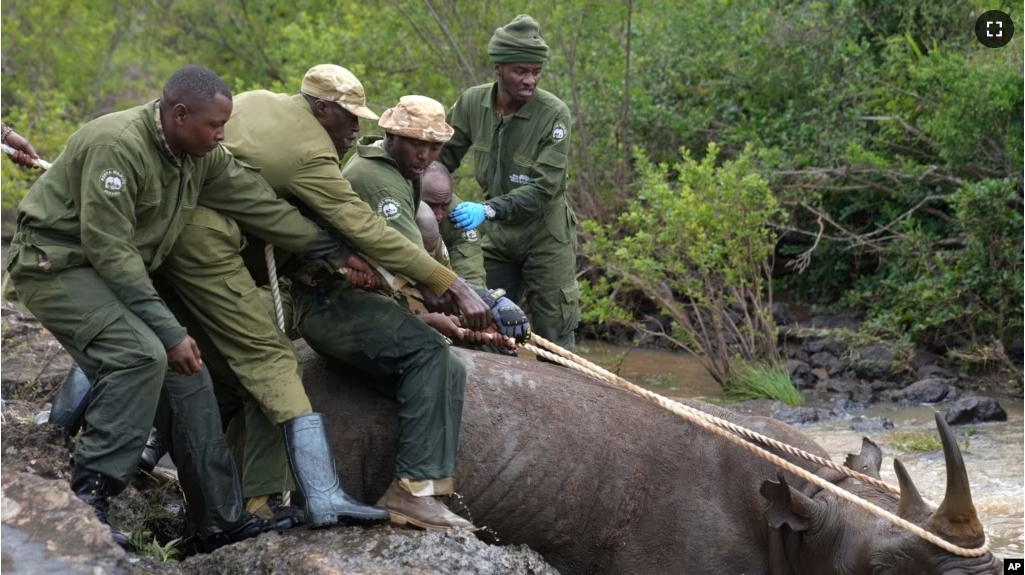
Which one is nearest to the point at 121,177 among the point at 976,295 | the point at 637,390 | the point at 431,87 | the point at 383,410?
the point at 383,410

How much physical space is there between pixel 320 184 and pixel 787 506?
8.71 ft

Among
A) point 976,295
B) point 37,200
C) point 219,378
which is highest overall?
point 37,200

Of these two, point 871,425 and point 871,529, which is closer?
point 871,529

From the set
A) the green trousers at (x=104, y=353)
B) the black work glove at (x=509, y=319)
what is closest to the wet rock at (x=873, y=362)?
the black work glove at (x=509, y=319)

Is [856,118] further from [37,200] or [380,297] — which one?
[37,200]

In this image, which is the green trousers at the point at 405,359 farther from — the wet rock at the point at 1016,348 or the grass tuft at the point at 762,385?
the wet rock at the point at 1016,348

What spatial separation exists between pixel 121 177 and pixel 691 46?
1227 cm

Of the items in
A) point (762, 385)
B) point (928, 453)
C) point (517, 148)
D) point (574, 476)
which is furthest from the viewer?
point (762, 385)

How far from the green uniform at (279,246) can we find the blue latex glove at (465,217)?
2.10 meters

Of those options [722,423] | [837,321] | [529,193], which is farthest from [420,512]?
[837,321]

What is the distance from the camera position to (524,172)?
846cm

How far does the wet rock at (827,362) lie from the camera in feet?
42.2

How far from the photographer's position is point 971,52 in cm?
1370

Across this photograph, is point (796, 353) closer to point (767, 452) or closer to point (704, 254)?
point (704, 254)
